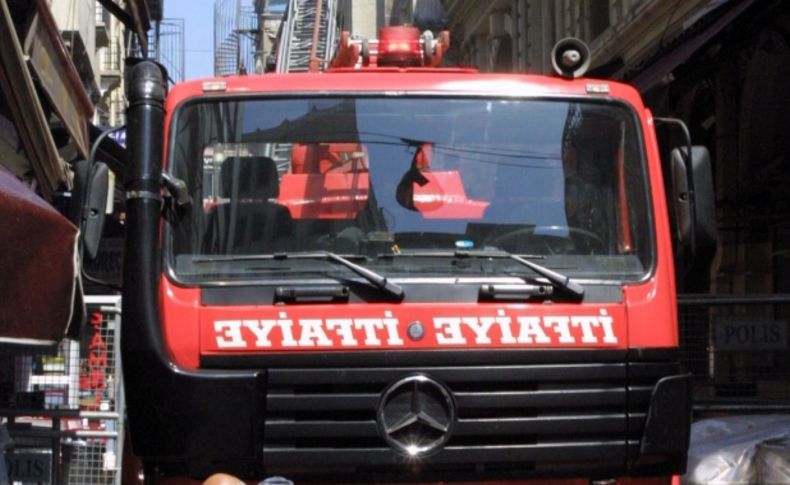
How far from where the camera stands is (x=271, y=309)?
5.61m

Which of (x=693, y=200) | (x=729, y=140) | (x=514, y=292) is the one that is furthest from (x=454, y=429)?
(x=729, y=140)

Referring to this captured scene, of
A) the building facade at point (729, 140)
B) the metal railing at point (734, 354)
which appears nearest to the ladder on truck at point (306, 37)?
the building facade at point (729, 140)

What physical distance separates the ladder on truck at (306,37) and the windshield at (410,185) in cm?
514

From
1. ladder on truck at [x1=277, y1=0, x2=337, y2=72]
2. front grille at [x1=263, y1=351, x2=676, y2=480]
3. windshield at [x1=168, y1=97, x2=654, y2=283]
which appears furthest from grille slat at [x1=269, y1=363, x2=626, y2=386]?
ladder on truck at [x1=277, y1=0, x2=337, y2=72]

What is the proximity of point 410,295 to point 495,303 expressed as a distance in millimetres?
372

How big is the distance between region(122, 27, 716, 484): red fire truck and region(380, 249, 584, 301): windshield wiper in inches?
0.5

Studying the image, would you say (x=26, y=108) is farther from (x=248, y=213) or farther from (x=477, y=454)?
(x=477, y=454)

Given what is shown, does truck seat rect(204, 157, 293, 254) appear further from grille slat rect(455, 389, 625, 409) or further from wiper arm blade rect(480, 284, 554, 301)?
grille slat rect(455, 389, 625, 409)

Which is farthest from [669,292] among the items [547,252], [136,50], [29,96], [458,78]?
[136,50]

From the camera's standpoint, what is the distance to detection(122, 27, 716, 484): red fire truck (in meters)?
5.57

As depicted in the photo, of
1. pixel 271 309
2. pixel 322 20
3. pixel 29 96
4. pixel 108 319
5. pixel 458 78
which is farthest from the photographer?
pixel 322 20

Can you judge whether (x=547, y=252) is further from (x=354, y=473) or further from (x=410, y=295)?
(x=354, y=473)

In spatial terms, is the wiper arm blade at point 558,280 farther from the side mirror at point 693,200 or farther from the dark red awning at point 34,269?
the dark red awning at point 34,269

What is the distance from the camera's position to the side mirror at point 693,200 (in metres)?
6.14
